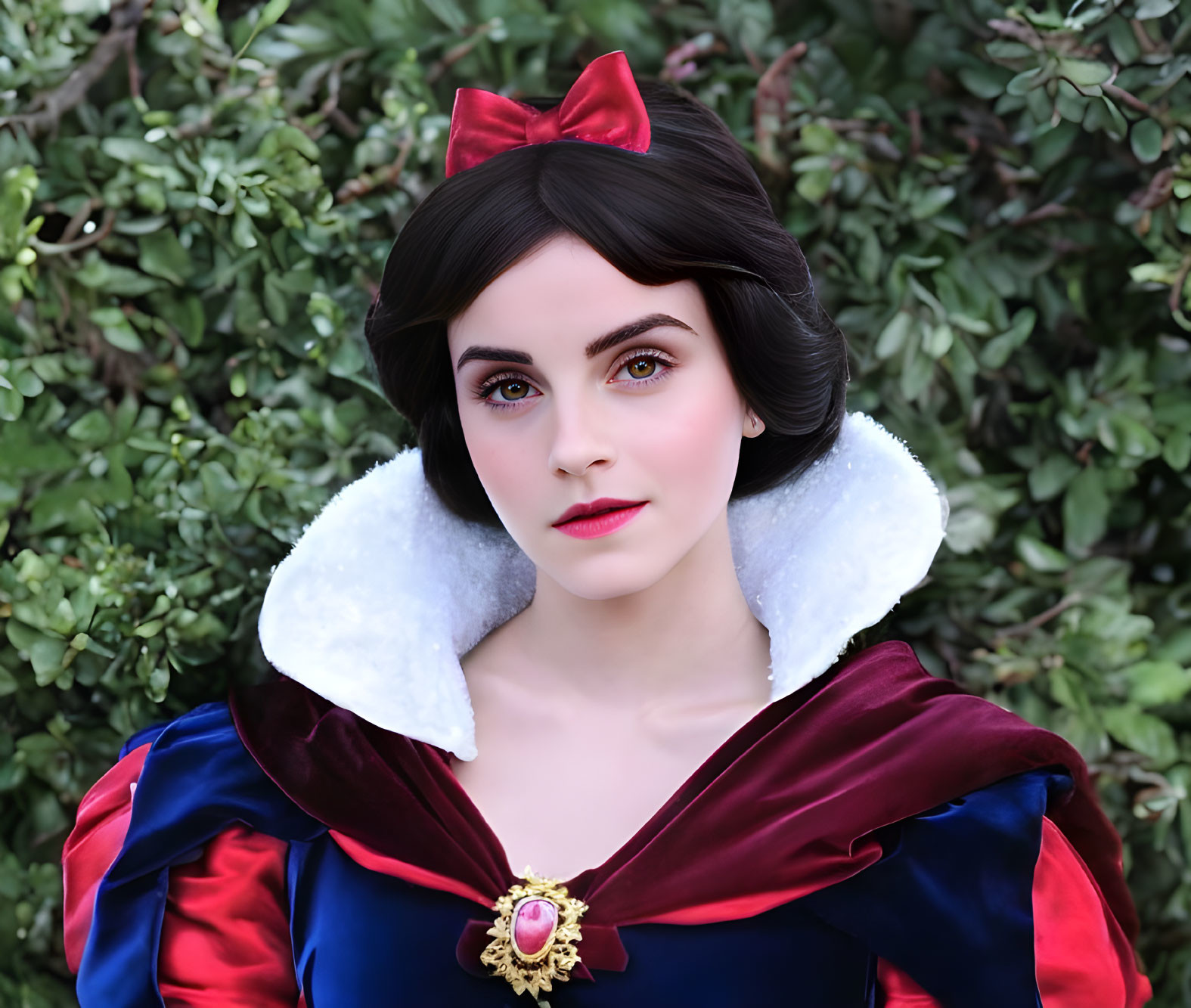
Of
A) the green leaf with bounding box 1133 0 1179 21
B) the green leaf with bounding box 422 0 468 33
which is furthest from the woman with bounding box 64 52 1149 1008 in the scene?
the green leaf with bounding box 1133 0 1179 21

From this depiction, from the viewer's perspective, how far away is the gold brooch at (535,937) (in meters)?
1.22

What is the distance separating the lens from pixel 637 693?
1.42m

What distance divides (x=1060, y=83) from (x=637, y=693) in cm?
109

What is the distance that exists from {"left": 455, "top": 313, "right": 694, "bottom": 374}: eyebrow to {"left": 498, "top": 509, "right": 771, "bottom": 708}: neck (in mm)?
277

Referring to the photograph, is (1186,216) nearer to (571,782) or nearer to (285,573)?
(571,782)

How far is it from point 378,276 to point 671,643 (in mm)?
836

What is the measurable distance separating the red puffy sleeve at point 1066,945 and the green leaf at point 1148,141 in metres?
0.98

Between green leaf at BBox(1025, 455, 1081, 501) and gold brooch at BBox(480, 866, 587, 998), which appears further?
green leaf at BBox(1025, 455, 1081, 501)

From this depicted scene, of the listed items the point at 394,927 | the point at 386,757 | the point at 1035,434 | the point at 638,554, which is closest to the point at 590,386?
the point at 638,554

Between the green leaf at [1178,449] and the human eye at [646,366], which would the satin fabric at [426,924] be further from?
the green leaf at [1178,449]

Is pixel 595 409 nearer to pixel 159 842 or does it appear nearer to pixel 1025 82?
pixel 159 842

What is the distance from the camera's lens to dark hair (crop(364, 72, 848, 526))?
123cm

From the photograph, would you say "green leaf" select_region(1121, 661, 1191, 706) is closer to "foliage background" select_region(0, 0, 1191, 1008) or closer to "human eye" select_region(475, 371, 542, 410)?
"foliage background" select_region(0, 0, 1191, 1008)

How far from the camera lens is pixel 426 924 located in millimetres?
1288
